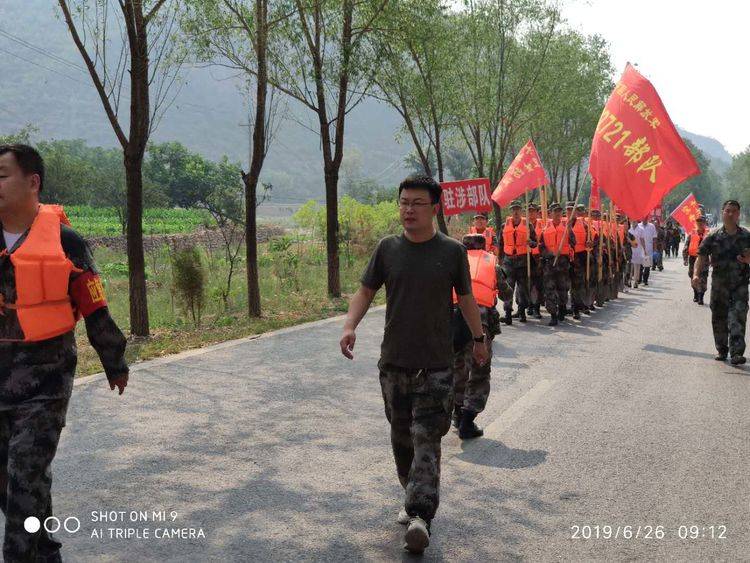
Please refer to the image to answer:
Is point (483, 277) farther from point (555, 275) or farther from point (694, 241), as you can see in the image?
point (694, 241)

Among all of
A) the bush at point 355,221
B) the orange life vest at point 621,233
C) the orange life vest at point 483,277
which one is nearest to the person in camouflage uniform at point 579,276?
the orange life vest at point 621,233

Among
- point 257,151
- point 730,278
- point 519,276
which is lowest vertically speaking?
point 519,276

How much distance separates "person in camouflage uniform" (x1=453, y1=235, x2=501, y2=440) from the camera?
6.54 metres

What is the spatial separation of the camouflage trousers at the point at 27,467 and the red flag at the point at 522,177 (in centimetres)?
1291

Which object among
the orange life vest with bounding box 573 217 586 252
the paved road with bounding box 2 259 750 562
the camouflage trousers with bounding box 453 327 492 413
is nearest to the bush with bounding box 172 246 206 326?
the paved road with bounding box 2 259 750 562

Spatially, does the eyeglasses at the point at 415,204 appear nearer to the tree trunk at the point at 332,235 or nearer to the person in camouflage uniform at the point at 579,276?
the person in camouflage uniform at the point at 579,276

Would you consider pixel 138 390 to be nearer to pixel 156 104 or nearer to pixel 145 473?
pixel 145 473

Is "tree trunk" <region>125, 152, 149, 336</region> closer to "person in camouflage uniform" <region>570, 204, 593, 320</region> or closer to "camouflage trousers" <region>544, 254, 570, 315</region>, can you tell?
"camouflage trousers" <region>544, 254, 570, 315</region>

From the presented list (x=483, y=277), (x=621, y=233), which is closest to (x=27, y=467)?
(x=483, y=277)

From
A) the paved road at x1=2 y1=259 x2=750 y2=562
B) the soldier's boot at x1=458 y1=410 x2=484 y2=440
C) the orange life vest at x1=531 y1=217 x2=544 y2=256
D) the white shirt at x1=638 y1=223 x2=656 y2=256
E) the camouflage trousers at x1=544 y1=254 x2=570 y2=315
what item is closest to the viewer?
the paved road at x1=2 y1=259 x2=750 y2=562

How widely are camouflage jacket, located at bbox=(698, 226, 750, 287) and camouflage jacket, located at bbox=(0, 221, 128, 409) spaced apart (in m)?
7.83

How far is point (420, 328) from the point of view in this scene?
4.28 metres

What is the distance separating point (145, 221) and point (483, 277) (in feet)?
145

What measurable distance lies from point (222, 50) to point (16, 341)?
13389 millimetres
